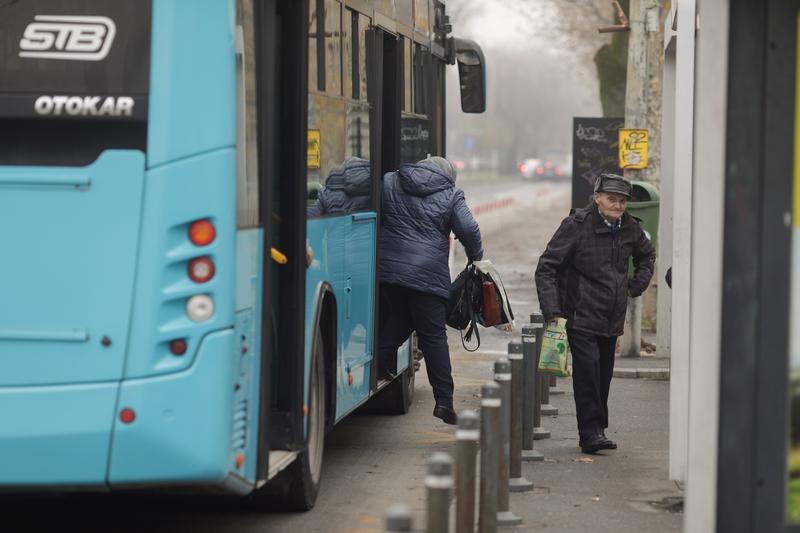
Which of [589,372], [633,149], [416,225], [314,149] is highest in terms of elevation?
[314,149]

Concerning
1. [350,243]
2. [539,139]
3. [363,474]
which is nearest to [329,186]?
[350,243]

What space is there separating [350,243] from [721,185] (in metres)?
3.51

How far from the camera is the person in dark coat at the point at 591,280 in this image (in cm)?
1023

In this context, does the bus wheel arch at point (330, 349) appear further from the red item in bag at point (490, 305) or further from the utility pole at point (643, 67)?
the utility pole at point (643, 67)

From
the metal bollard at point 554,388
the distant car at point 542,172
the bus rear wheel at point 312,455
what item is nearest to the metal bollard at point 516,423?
the bus rear wheel at point 312,455

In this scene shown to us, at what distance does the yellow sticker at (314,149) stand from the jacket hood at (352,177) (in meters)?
0.35

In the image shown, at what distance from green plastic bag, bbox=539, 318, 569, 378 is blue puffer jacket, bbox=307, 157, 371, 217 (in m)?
1.38

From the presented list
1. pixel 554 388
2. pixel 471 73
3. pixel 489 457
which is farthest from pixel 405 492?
pixel 471 73

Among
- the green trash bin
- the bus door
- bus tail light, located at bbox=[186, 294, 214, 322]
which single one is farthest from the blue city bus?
the green trash bin

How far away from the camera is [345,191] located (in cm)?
930

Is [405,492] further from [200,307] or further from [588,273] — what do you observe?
[200,307]

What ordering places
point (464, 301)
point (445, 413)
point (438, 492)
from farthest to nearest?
1. point (445, 413)
2. point (464, 301)
3. point (438, 492)

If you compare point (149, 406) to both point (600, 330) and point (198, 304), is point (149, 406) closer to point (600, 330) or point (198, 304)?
point (198, 304)

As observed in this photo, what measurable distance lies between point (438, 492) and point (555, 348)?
4653 mm
